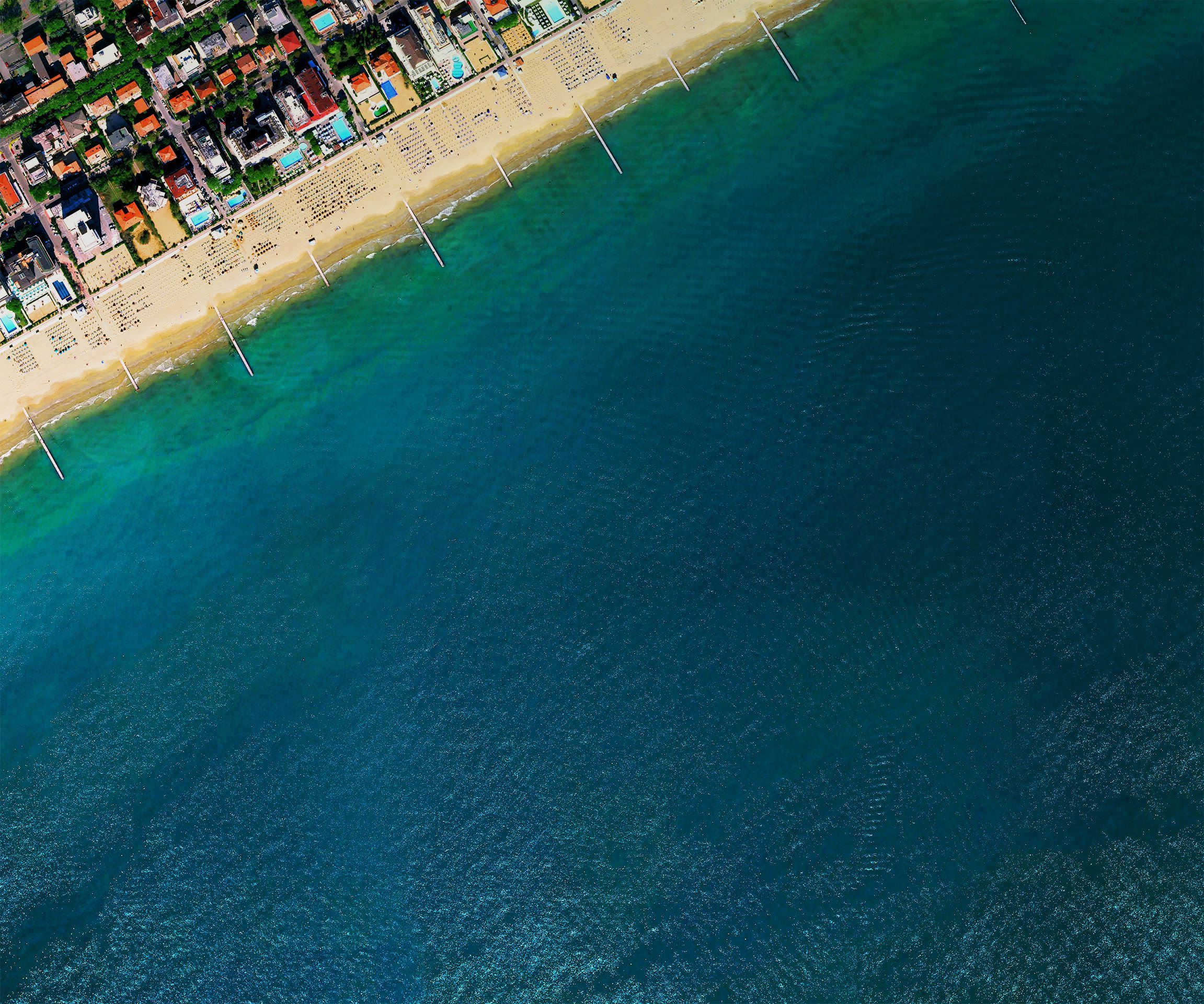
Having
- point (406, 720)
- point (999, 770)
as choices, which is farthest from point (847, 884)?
point (406, 720)

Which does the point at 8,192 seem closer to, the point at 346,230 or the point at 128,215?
the point at 128,215

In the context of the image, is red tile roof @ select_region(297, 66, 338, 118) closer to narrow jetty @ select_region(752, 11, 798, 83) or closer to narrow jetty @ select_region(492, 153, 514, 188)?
narrow jetty @ select_region(492, 153, 514, 188)

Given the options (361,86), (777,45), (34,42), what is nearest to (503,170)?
(361,86)

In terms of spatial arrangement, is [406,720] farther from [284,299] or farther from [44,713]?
[284,299]

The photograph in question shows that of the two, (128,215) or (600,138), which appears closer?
(128,215)

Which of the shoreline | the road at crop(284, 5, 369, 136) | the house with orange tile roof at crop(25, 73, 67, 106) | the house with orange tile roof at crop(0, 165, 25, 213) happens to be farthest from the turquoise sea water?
the house with orange tile roof at crop(25, 73, 67, 106)
